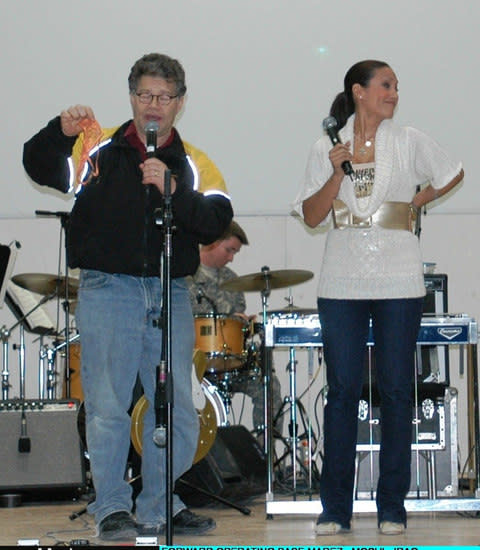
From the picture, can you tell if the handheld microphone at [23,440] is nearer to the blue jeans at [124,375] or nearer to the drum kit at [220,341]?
the drum kit at [220,341]

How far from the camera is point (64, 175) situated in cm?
383

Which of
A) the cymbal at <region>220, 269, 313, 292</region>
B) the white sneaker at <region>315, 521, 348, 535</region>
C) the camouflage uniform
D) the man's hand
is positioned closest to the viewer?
the man's hand

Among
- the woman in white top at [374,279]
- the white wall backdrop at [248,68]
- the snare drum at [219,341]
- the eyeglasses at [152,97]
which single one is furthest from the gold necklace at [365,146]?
the white wall backdrop at [248,68]

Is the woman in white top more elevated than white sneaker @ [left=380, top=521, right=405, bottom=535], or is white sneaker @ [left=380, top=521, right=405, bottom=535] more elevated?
the woman in white top

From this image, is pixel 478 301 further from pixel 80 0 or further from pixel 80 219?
pixel 80 219

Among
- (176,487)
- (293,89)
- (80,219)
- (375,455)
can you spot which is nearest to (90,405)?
(80,219)

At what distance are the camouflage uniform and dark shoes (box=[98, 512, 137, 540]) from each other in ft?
9.51

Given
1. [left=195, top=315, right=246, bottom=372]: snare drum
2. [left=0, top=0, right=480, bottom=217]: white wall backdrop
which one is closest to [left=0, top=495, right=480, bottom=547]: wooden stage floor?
[left=195, top=315, right=246, bottom=372]: snare drum

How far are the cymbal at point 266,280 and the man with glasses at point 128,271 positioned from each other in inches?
96.8

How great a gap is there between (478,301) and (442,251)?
40 cm

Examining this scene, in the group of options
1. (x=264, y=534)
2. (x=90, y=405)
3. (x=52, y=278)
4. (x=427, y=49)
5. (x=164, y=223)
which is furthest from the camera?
(x=427, y=49)

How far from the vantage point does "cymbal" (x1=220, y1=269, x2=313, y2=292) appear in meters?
6.34

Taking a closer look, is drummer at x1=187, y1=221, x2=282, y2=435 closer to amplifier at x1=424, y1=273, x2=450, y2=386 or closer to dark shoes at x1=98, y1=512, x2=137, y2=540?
amplifier at x1=424, y1=273, x2=450, y2=386

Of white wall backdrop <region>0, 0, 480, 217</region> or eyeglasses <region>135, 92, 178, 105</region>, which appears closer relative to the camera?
eyeglasses <region>135, 92, 178, 105</region>
